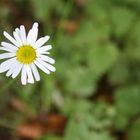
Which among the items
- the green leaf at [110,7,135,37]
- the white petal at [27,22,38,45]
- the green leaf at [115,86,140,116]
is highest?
the green leaf at [110,7,135,37]

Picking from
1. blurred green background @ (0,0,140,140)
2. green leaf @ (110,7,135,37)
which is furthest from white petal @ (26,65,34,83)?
green leaf @ (110,7,135,37)

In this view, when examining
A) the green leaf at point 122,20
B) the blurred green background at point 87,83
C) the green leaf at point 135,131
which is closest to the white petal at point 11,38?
the blurred green background at point 87,83

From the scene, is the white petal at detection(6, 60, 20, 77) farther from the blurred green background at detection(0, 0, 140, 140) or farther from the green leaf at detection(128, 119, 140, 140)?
the green leaf at detection(128, 119, 140, 140)

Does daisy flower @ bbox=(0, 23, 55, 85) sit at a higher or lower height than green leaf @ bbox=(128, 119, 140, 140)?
lower

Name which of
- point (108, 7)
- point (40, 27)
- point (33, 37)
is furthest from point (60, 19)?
point (33, 37)

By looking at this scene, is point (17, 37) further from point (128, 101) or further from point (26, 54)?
point (128, 101)

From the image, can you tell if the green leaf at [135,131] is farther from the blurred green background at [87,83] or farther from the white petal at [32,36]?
the white petal at [32,36]

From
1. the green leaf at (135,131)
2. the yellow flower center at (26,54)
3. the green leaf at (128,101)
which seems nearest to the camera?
the yellow flower center at (26,54)

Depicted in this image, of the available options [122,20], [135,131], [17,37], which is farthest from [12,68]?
[122,20]
